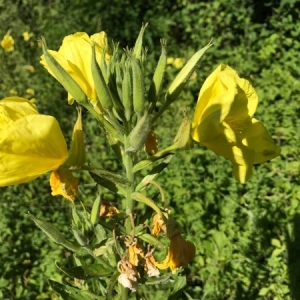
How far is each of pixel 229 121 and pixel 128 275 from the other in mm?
505

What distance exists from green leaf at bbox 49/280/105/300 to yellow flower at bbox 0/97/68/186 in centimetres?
53

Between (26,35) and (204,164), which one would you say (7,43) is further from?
(204,164)

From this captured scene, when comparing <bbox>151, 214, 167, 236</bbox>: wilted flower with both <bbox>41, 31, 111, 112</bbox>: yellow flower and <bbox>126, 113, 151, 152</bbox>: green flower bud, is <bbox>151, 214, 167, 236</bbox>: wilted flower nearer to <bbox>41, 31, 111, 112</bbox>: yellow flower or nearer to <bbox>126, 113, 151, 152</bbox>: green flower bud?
<bbox>126, 113, 151, 152</bbox>: green flower bud

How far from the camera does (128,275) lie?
4.36ft

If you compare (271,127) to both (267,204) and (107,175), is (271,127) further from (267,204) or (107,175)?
(107,175)

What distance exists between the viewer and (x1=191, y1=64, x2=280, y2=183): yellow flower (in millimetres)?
1178

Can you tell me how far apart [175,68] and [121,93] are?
3069 mm

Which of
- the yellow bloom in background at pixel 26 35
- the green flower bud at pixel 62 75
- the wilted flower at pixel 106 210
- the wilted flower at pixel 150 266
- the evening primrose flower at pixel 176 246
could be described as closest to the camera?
the green flower bud at pixel 62 75

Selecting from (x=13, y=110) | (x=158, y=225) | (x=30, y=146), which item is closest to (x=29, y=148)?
(x=30, y=146)

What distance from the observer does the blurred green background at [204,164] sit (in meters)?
2.70

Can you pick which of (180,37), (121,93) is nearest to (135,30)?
(180,37)

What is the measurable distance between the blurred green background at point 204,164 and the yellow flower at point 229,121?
1.20 m

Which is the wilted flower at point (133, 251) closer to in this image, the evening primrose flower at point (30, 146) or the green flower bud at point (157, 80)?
the evening primrose flower at point (30, 146)

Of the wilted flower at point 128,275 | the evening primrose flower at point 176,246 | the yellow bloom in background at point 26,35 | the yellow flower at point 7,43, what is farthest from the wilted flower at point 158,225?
the yellow bloom in background at point 26,35
